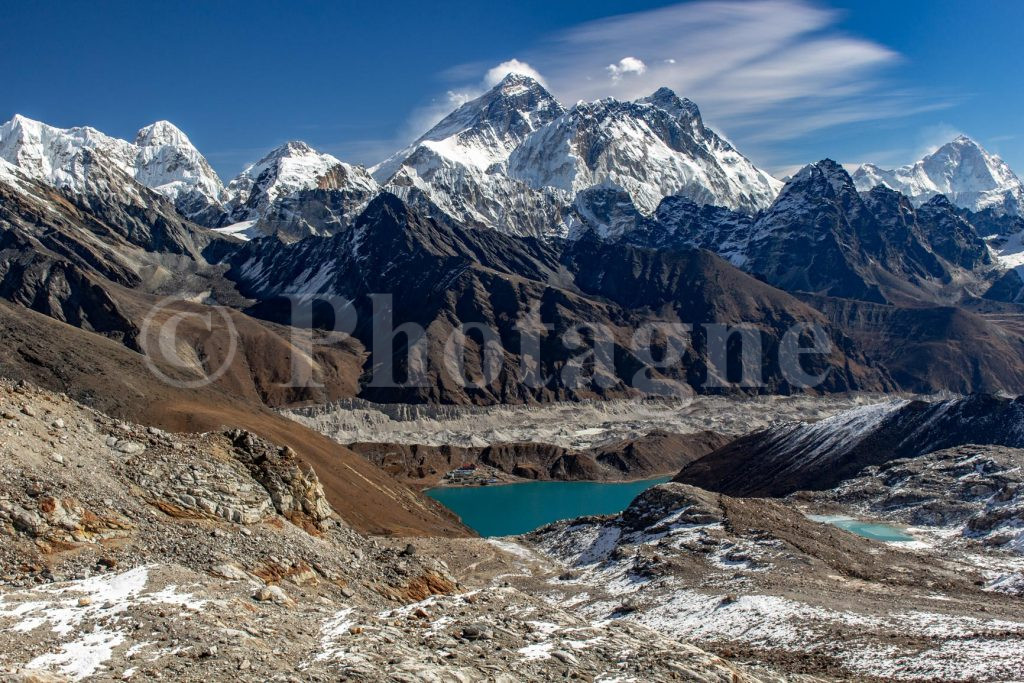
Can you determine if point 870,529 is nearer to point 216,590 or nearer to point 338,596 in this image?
point 338,596

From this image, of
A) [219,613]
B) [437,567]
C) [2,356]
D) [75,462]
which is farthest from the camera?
[2,356]

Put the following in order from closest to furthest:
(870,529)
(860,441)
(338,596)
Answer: (338,596)
(870,529)
(860,441)

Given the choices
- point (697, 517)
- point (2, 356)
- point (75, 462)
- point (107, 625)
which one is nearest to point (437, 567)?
point (75, 462)

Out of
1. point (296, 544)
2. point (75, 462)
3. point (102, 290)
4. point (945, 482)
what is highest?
point (102, 290)

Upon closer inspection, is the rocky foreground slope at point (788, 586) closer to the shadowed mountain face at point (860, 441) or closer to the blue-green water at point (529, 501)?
the shadowed mountain face at point (860, 441)

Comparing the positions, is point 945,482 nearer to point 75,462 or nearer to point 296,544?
point 296,544

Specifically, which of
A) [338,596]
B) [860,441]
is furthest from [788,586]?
[860,441]
